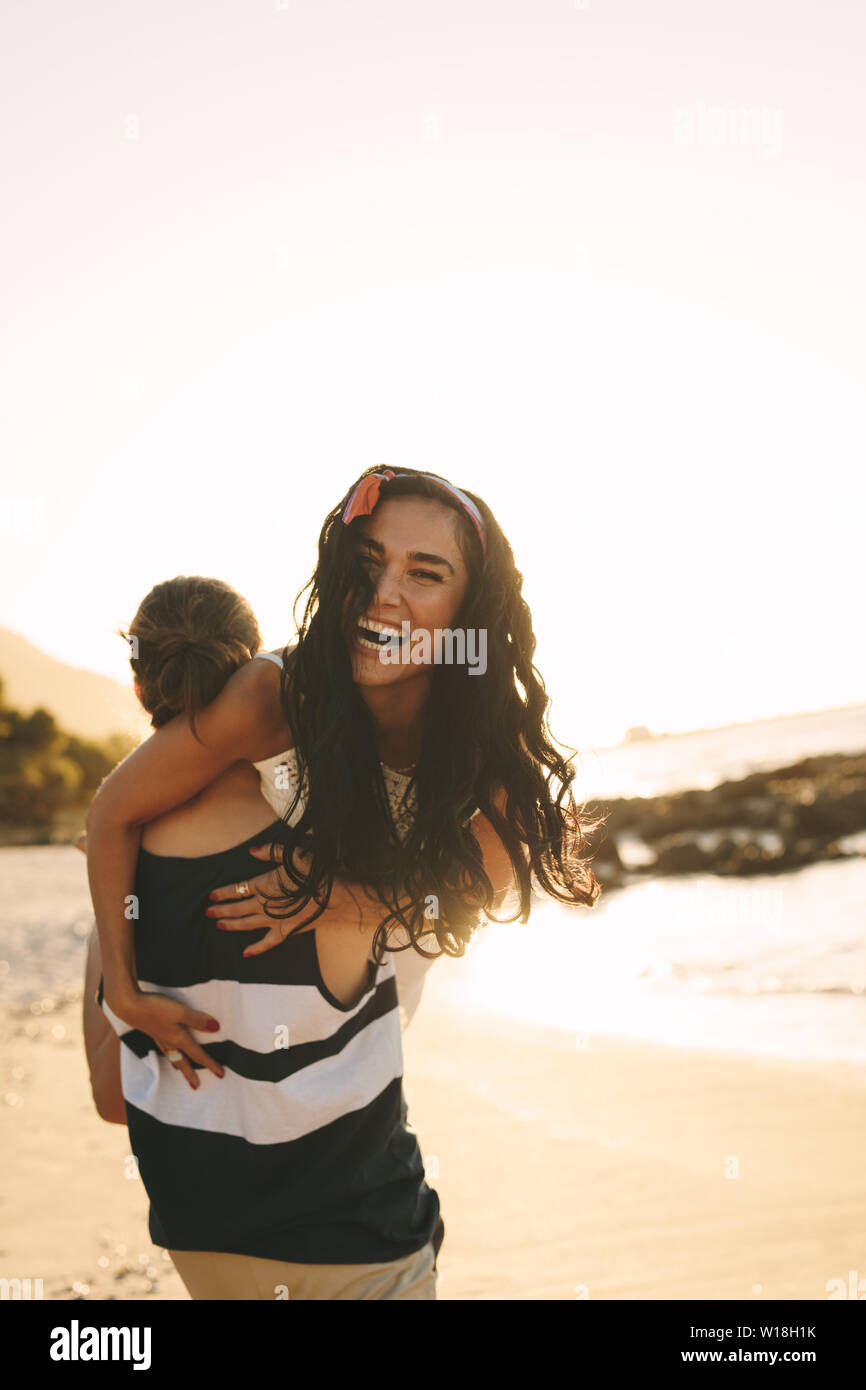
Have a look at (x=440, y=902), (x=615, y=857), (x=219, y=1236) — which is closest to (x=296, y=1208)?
(x=219, y=1236)

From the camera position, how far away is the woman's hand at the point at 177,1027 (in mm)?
1802

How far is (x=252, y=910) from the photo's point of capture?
176 cm

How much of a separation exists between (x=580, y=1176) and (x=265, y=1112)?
3910mm

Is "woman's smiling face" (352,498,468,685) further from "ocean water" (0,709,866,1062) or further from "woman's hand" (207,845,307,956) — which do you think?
"ocean water" (0,709,866,1062)

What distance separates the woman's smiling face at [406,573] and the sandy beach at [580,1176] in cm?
238

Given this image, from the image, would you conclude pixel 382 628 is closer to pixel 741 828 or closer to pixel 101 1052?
pixel 101 1052

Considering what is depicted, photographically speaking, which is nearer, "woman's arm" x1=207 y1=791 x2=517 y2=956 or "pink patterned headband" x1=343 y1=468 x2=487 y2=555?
"woman's arm" x1=207 y1=791 x2=517 y2=956

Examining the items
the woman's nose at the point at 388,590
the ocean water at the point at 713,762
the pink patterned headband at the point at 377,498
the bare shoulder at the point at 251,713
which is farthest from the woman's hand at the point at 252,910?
the ocean water at the point at 713,762

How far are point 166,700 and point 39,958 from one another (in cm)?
1025

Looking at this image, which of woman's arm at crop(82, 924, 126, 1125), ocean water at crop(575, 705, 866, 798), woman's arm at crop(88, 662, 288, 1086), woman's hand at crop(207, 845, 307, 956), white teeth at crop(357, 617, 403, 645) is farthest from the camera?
ocean water at crop(575, 705, 866, 798)

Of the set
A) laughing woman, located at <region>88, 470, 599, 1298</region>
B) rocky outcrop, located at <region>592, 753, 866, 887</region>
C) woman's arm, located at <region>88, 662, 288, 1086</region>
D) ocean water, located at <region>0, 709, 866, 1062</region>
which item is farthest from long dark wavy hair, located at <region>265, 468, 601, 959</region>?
rocky outcrop, located at <region>592, 753, 866, 887</region>

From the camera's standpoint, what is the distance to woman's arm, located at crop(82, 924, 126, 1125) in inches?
85.7

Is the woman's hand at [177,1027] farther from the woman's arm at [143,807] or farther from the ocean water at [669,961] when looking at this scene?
the ocean water at [669,961]

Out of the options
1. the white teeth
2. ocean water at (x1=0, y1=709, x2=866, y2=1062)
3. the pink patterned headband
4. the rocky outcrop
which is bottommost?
ocean water at (x1=0, y1=709, x2=866, y2=1062)
